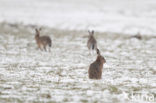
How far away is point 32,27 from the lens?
24250 millimetres

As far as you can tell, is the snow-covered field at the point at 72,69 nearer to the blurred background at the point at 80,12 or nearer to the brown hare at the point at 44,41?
the brown hare at the point at 44,41

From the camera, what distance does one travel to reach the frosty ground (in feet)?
22.2

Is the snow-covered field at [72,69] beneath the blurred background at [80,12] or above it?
beneath

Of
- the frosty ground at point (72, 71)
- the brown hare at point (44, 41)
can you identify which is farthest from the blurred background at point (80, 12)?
the brown hare at point (44, 41)

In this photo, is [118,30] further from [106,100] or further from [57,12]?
[106,100]

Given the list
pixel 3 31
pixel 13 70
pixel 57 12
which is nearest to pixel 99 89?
pixel 13 70

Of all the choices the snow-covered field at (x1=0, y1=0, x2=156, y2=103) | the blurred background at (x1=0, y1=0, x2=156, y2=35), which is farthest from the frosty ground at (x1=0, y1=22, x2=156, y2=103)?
the blurred background at (x1=0, y1=0, x2=156, y2=35)

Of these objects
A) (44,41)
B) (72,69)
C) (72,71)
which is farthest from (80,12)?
(72,71)

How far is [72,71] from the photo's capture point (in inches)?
399

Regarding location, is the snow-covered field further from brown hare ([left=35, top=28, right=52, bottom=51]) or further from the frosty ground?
brown hare ([left=35, top=28, right=52, bottom=51])

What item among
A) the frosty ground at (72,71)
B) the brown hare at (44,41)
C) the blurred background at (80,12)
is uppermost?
the blurred background at (80,12)

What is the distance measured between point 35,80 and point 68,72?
1764 mm

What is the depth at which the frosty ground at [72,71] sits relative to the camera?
22.2 ft

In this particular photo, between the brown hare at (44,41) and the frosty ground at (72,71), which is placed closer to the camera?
the frosty ground at (72,71)
